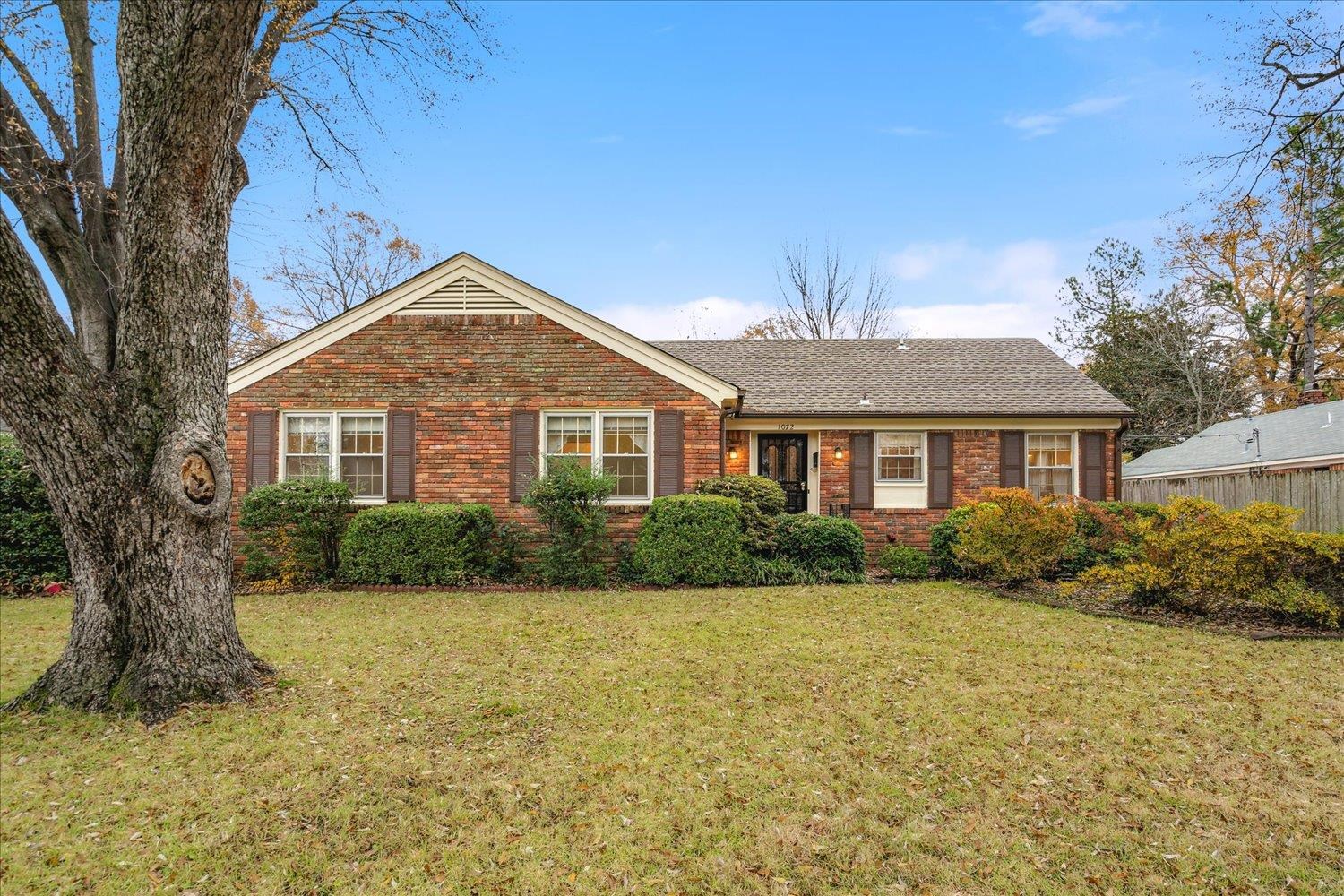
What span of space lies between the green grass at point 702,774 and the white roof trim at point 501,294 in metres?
5.65

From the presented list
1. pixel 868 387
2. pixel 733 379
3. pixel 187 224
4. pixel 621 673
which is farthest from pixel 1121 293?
pixel 187 224

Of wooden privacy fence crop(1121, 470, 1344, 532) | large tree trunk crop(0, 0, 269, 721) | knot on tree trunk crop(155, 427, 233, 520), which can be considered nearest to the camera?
large tree trunk crop(0, 0, 269, 721)

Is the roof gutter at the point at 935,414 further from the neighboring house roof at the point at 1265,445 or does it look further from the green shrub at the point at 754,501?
the neighboring house roof at the point at 1265,445

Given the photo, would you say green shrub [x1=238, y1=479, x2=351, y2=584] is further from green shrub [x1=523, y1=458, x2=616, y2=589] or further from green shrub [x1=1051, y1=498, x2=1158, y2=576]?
green shrub [x1=1051, y1=498, x2=1158, y2=576]

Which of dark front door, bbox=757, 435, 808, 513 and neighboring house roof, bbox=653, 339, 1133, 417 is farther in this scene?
dark front door, bbox=757, 435, 808, 513

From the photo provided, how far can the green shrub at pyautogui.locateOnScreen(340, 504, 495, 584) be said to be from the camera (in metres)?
9.93

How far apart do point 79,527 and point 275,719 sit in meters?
1.87

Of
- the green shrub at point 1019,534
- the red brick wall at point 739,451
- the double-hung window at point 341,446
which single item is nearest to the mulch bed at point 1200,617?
the green shrub at point 1019,534

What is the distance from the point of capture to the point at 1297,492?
10.5 m

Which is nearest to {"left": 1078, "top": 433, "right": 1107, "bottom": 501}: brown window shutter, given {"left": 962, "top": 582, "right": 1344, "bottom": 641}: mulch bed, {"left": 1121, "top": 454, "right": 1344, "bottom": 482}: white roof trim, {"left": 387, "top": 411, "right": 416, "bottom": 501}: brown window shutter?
{"left": 1121, "top": 454, "right": 1344, "bottom": 482}: white roof trim

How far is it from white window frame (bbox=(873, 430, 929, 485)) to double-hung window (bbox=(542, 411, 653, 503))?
16.4 ft

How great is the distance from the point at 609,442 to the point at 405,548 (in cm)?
364

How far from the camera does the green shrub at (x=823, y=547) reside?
34.2 ft

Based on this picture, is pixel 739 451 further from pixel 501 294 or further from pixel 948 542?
pixel 501 294
